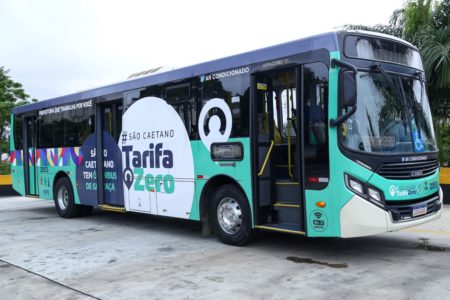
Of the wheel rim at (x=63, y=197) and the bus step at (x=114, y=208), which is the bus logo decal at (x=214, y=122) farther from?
the wheel rim at (x=63, y=197)

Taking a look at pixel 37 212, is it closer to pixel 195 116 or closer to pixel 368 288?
pixel 195 116

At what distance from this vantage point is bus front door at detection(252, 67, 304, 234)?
730cm

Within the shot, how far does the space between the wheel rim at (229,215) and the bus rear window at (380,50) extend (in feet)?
9.76

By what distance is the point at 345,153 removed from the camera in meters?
6.19

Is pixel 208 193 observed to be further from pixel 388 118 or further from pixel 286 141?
pixel 388 118

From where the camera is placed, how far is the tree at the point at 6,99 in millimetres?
31344

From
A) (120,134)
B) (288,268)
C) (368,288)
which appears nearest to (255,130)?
(288,268)

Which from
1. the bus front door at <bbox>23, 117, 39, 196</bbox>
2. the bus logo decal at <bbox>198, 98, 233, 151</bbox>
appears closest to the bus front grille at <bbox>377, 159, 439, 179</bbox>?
the bus logo decal at <bbox>198, 98, 233, 151</bbox>

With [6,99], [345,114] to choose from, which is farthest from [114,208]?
[6,99]

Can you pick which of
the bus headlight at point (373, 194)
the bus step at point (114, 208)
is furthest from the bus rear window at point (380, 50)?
the bus step at point (114, 208)

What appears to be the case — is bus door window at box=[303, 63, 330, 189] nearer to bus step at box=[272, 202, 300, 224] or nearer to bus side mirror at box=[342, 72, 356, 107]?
bus side mirror at box=[342, 72, 356, 107]

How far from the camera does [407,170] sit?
21.4 feet

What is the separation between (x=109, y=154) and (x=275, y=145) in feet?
15.0

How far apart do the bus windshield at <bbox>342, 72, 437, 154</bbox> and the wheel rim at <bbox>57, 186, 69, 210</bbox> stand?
27.2 feet
